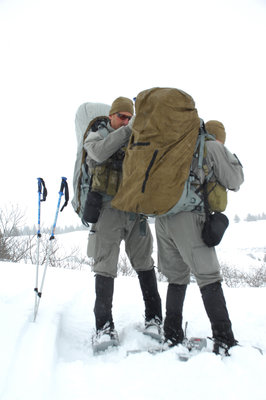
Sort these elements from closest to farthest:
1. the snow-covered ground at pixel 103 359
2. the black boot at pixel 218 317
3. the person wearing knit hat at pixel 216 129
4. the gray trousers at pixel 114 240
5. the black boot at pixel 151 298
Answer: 1. the snow-covered ground at pixel 103 359
2. the black boot at pixel 218 317
3. the gray trousers at pixel 114 240
4. the person wearing knit hat at pixel 216 129
5. the black boot at pixel 151 298

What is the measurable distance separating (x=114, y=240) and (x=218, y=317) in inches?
42.3

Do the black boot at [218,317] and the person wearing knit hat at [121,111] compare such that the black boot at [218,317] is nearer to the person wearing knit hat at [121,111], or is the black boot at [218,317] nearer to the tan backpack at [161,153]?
the tan backpack at [161,153]

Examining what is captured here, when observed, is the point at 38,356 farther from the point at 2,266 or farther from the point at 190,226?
the point at 2,266

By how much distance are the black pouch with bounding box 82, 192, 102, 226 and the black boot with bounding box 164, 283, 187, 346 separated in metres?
0.96

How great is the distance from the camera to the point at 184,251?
215 centimetres

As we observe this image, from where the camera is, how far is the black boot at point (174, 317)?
2305 millimetres

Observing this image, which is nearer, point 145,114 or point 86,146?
point 145,114

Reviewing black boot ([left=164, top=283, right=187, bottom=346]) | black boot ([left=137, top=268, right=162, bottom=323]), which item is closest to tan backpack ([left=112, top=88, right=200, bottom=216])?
black boot ([left=164, top=283, right=187, bottom=346])

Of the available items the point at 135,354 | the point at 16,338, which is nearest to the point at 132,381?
the point at 135,354

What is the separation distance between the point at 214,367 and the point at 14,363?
1.22 meters

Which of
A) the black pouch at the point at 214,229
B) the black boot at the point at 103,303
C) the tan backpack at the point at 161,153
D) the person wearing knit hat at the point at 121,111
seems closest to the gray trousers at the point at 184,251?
the black pouch at the point at 214,229

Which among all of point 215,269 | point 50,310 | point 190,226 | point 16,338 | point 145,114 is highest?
point 145,114

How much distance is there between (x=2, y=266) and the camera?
4.21 m

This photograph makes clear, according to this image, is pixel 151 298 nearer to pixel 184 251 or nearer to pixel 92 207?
pixel 184 251
